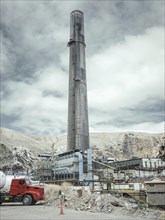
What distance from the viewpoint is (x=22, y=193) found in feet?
61.5

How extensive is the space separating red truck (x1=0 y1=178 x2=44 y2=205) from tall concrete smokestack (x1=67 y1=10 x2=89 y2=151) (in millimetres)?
32617

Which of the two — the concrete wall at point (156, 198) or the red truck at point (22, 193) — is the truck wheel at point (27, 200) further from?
the concrete wall at point (156, 198)

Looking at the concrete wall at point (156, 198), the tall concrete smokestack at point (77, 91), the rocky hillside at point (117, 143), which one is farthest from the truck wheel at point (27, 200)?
the rocky hillside at point (117, 143)

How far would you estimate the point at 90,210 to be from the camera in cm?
1445

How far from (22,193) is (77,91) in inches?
1495

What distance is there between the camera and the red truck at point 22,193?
18.4m

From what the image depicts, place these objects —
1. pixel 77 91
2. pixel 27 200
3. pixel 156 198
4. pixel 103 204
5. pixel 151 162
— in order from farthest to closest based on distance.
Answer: pixel 77 91 < pixel 151 162 < pixel 27 200 < pixel 103 204 < pixel 156 198

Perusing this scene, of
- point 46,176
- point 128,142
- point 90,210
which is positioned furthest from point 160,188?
point 128,142

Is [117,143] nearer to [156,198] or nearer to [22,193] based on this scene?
[22,193]

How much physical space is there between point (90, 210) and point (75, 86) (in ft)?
141

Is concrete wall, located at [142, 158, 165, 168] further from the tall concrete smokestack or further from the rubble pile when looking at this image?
the rubble pile

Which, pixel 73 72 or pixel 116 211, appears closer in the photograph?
pixel 116 211

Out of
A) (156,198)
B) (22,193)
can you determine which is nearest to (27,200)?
(22,193)

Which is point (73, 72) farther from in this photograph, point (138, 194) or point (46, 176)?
point (138, 194)
